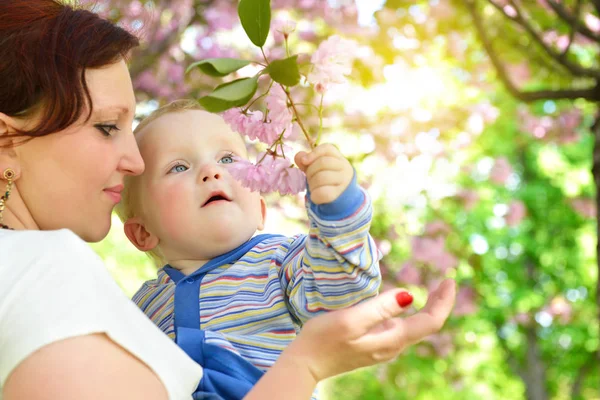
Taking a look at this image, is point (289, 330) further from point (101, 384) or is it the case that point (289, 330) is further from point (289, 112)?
point (101, 384)

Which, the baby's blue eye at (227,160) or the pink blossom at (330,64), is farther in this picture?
the baby's blue eye at (227,160)

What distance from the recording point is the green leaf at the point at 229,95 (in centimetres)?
119

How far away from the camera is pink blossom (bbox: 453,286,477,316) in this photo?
26.3 ft

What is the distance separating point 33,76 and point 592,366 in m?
12.7

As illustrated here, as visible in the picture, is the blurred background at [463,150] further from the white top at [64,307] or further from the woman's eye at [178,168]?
the white top at [64,307]

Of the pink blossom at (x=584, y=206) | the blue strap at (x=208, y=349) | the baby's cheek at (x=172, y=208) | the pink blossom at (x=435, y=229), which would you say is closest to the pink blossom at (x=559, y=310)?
the pink blossom at (x=584, y=206)

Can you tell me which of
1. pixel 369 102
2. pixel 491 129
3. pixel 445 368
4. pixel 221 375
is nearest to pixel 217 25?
pixel 369 102

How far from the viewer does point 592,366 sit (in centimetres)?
1257

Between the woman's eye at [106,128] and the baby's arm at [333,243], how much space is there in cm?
38

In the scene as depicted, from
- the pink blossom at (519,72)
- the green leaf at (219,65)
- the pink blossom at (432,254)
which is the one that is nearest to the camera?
the green leaf at (219,65)

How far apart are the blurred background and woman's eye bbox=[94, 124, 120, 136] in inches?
13.9

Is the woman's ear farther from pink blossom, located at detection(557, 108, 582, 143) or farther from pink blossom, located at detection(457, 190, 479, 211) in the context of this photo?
pink blossom, located at detection(557, 108, 582, 143)

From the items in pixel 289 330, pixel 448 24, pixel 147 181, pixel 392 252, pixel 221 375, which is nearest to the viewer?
pixel 221 375

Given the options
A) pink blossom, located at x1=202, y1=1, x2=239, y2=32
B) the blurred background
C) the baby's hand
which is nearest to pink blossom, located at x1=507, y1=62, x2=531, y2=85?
the blurred background
